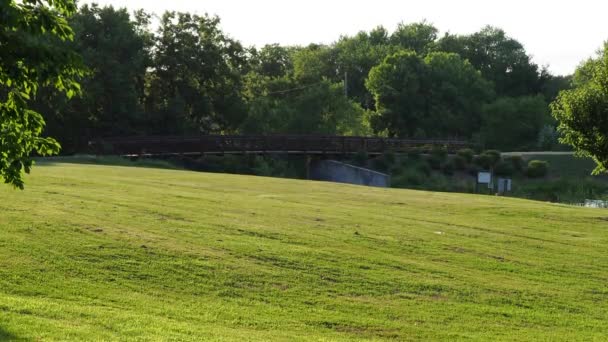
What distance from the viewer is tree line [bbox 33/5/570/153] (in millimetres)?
67312

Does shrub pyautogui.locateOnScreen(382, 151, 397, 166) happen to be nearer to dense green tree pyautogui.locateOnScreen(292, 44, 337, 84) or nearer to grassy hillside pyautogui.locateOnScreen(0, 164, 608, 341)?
dense green tree pyautogui.locateOnScreen(292, 44, 337, 84)

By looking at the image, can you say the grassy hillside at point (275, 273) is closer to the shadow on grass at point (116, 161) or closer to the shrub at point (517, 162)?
the shadow on grass at point (116, 161)

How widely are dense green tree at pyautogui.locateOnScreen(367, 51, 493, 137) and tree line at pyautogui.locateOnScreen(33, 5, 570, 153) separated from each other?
0.37 feet

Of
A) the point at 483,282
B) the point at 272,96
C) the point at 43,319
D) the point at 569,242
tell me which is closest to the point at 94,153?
the point at 272,96

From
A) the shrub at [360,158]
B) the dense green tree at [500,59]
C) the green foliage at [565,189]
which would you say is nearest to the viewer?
the green foliage at [565,189]

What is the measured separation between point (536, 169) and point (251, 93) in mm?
29484

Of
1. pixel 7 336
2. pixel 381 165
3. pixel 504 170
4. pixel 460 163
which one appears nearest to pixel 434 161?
pixel 460 163

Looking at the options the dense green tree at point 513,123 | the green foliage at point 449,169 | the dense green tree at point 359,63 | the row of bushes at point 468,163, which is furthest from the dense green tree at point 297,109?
the dense green tree at point 359,63

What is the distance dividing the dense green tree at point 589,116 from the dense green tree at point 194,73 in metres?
42.6

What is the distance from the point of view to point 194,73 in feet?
242

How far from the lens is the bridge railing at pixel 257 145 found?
60031 mm

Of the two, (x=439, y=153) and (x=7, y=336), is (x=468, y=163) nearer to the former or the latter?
(x=439, y=153)

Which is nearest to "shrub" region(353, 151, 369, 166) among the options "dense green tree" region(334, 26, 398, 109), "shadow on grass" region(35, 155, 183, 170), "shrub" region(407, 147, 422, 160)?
"shrub" region(407, 147, 422, 160)

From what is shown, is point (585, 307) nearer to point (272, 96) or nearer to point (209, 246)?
point (209, 246)
